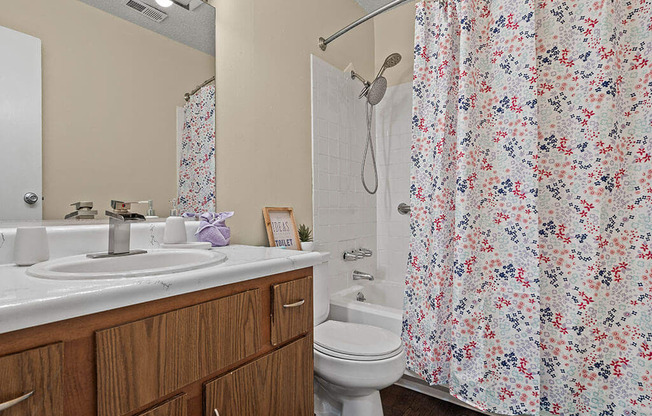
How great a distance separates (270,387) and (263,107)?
4.39ft

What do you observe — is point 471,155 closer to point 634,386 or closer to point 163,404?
point 634,386

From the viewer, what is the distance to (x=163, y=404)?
698 millimetres

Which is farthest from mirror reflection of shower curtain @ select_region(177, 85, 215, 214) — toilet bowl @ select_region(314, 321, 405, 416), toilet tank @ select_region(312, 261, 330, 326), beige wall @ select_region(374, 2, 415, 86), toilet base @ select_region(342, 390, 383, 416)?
beige wall @ select_region(374, 2, 415, 86)

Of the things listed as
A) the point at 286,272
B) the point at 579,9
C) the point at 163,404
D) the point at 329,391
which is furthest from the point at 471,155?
the point at 163,404

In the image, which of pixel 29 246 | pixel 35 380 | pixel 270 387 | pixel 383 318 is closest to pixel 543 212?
pixel 383 318

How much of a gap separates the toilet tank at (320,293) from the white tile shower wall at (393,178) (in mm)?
1011

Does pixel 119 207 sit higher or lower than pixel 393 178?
lower

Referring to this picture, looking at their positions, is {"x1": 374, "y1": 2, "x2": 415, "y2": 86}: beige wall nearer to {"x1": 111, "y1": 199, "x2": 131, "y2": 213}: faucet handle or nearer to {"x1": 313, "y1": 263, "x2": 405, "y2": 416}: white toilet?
{"x1": 313, "y1": 263, "x2": 405, "y2": 416}: white toilet

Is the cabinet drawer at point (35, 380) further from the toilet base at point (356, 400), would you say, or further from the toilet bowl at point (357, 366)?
the toilet base at point (356, 400)

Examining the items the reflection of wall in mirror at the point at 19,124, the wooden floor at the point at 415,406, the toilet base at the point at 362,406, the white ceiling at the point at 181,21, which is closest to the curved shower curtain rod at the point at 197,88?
the white ceiling at the point at 181,21

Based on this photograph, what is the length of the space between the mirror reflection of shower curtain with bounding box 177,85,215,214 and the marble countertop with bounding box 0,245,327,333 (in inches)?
25.2

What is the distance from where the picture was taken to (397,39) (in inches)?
102

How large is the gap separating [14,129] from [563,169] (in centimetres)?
202

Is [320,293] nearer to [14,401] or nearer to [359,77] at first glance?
[14,401]
